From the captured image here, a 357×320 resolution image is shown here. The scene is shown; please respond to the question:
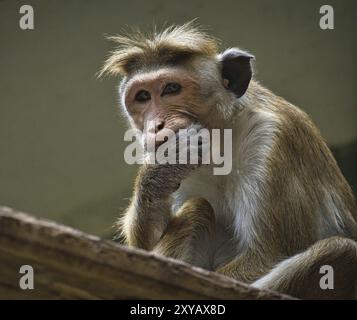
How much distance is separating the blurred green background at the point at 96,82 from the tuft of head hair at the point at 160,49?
6.31 ft

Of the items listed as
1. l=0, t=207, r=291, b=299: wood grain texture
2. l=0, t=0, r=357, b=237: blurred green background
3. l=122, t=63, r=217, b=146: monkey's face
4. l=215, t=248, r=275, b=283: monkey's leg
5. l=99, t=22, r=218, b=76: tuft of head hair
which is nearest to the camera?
l=0, t=207, r=291, b=299: wood grain texture

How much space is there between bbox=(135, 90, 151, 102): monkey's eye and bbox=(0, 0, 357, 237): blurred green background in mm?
2421

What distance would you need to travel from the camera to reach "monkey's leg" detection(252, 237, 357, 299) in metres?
5.71

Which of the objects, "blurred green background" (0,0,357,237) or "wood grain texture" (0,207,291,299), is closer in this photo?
"wood grain texture" (0,207,291,299)

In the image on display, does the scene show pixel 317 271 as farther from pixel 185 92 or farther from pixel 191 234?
pixel 185 92

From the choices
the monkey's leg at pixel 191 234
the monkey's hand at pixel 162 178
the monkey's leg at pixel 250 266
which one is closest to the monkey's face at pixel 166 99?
the monkey's hand at pixel 162 178

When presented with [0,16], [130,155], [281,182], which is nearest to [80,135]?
[0,16]

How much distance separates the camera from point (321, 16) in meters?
8.81

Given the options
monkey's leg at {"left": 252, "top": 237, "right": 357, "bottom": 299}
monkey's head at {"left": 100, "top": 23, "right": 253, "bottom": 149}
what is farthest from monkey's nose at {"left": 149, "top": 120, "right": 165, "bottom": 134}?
monkey's leg at {"left": 252, "top": 237, "right": 357, "bottom": 299}

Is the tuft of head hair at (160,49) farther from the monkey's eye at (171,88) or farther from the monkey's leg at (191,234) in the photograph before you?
the monkey's leg at (191,234)

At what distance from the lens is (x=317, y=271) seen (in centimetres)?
572

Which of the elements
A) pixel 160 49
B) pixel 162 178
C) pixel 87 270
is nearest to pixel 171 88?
pixel 160 49

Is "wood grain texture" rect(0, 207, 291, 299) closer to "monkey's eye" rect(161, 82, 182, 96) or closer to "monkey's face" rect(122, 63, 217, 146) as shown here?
"monkey's face" rect(122, 63, 217, 146)

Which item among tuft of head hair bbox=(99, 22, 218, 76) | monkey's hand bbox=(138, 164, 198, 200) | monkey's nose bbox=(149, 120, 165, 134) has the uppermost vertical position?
tuft of head hair bbox=(99, 22, 218, 76)
